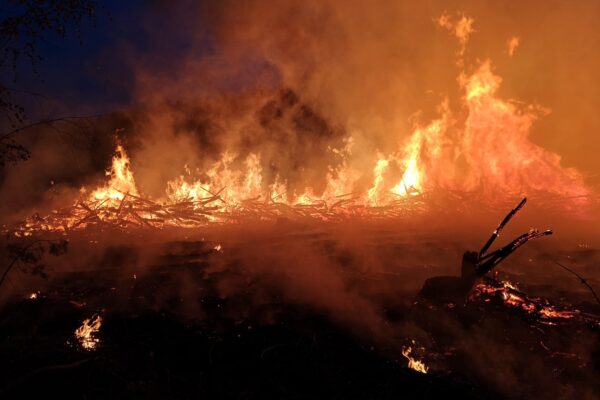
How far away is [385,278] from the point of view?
8.04 meters

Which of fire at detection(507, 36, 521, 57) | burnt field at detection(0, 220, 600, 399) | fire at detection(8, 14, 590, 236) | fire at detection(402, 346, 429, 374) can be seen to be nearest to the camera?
burnt field at detection(0, 220, 600, 399)

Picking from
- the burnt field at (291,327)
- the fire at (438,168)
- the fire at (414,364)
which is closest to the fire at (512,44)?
the fire at (438,168)

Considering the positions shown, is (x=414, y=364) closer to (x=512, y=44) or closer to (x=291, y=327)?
(x=291, y=327)

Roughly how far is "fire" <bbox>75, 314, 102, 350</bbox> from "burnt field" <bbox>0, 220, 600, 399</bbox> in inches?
1.3

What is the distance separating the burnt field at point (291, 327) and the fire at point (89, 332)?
3 centimetres

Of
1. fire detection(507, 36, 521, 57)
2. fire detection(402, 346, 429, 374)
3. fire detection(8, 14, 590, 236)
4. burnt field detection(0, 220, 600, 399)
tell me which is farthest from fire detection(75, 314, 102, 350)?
fire detection(507, 36, 521, 57)

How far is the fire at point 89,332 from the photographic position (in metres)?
5.66

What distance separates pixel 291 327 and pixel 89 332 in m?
3.25

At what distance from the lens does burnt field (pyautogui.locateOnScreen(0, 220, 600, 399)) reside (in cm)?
482

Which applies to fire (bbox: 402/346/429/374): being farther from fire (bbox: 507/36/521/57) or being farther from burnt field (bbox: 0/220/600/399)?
fire (bbox: 507/36/521/57)

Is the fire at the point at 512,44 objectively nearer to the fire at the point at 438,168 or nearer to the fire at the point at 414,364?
the fire at the point at 438,168

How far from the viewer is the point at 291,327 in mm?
6105

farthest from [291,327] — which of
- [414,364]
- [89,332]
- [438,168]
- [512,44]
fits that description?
[512,44]

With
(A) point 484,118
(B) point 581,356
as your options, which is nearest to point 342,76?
(A) point 484,118
